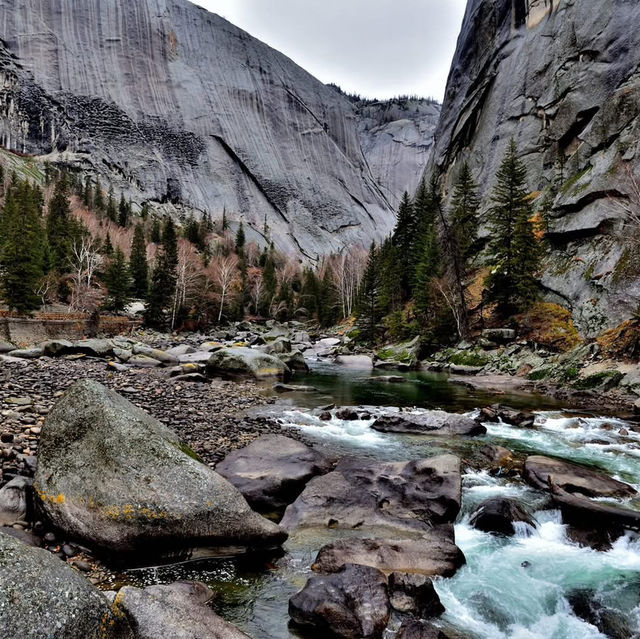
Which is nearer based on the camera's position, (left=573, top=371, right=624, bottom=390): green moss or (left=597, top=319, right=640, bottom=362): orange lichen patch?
(left=573, top=371, right=624, bottom=390): green moss

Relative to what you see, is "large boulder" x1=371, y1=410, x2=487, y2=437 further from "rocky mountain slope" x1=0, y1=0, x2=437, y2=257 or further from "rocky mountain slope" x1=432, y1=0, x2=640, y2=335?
"rocky mountain slope" x1=0, y1=0, x2=437, y2=257

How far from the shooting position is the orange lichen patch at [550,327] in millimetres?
24922

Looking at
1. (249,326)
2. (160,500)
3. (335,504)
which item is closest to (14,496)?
(160,500)

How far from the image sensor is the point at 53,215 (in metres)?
53.1

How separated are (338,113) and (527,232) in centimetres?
13865

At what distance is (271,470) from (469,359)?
77.7ft

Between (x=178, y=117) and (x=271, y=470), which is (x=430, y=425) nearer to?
(x=271, y=470)

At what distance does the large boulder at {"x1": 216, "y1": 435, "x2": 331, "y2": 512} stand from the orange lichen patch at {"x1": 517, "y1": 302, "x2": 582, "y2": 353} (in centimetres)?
2136

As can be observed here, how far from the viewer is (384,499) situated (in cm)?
734

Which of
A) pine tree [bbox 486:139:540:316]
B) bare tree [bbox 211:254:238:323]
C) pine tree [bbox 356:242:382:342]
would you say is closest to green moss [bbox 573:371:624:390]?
pine tree [bbox 486:139:540:316]

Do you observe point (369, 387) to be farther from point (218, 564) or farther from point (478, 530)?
point (218, 564)

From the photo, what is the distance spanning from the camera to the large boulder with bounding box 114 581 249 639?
11.5 feet

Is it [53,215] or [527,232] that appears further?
[53,215]

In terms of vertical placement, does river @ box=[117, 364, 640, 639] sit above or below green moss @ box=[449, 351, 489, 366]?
above
